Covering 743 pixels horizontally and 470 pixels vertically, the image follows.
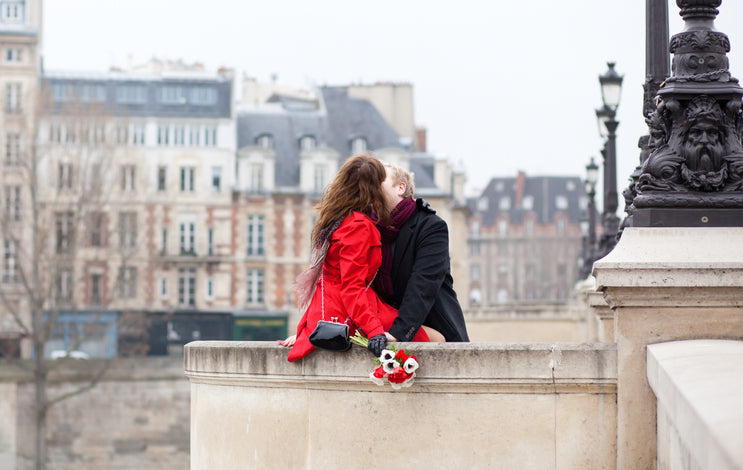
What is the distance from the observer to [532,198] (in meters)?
114

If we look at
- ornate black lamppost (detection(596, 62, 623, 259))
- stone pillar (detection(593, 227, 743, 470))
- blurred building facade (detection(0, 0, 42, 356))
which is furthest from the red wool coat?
blurred building facade (detection(0, 0, 42, 356))

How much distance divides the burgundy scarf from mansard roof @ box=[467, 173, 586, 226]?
346ft

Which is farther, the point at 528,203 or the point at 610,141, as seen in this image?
the point at 528,203

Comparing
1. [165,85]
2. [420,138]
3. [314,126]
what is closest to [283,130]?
[314,126]

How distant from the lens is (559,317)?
3347 cm

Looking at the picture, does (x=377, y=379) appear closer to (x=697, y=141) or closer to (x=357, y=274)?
(x=357, y=274)

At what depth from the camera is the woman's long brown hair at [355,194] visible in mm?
7141

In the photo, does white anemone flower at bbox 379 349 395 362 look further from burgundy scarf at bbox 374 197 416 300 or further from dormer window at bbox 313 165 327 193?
dormer window at bbox 313 165 327 193

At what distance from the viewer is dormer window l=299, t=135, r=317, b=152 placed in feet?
232

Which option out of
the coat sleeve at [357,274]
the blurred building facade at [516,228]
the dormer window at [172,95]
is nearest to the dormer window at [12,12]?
the dormer window at [172,95]

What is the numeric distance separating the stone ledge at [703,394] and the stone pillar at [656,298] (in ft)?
0.41

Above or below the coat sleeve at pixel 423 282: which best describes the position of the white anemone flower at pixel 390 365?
below

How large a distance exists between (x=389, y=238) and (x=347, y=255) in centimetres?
50

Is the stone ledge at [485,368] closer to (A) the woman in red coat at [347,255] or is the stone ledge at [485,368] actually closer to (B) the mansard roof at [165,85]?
(A) the woman in red coat at [347,255]
